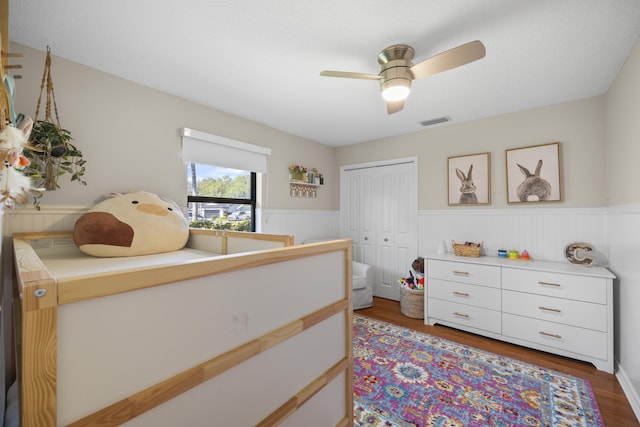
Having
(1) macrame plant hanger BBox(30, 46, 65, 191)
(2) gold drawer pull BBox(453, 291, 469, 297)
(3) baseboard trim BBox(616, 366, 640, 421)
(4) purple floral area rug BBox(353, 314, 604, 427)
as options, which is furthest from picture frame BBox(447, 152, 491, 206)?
(1) macrame plant hanger BBox(30, 46, 65, 191)

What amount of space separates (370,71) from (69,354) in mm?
2259

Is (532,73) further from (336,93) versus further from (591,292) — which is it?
(591,292)

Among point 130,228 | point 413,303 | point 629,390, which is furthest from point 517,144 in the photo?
point 130,228

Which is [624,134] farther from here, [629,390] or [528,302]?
[629,390]

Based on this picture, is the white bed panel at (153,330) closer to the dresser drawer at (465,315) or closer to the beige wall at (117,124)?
the beige wall at (117,124)

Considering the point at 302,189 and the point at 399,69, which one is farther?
the point at 302,189

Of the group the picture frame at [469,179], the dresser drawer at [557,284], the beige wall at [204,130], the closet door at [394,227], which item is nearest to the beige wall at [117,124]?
the beige wall at [204,130]

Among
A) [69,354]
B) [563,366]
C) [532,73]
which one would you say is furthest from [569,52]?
[69,354]

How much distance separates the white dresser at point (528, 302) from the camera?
7.00 feet

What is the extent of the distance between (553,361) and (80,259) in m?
3.51

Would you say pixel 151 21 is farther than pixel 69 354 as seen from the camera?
Yes

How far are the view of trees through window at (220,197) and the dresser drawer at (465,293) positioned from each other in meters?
2.18

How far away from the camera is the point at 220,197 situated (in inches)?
121

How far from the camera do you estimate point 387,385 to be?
1935 mm
